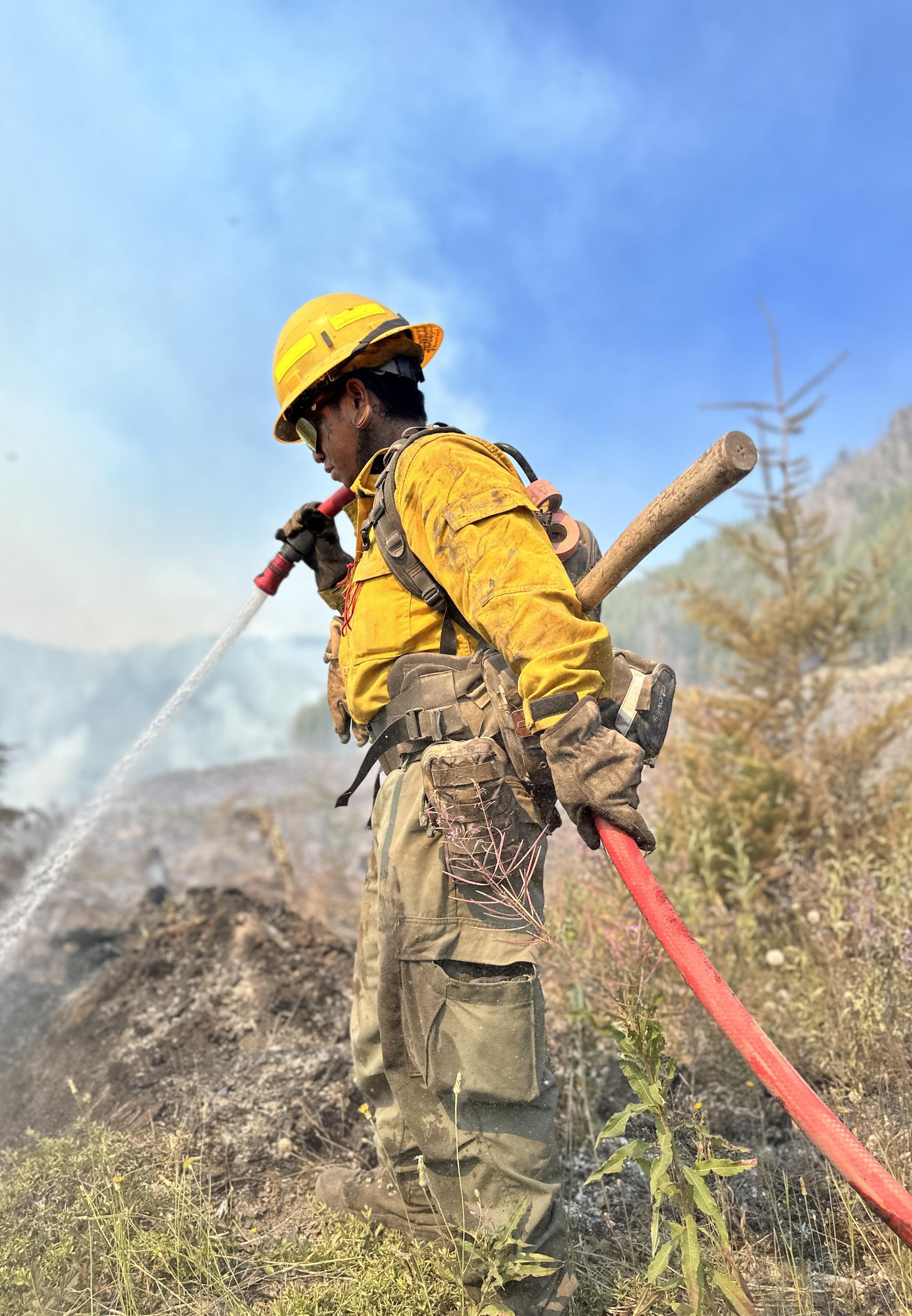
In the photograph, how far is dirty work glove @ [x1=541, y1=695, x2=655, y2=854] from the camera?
5.83ft

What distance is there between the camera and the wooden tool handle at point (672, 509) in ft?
5.60

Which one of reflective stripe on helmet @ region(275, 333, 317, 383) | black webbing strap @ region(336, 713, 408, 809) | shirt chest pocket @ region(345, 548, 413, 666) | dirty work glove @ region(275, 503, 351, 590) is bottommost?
black webbing strap @ region(336, 713, 408, 809)

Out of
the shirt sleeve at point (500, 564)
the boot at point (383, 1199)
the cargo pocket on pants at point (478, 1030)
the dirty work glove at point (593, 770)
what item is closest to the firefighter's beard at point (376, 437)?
the shirt sleeve at point (500, 564)

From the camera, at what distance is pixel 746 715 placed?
22.9ft

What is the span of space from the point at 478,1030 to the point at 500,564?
125cm

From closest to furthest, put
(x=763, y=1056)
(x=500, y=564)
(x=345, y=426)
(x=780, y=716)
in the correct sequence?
(x=763, y=1056)
(x=500, y=564)
(x=345, y=426)
(x=780, y=716)

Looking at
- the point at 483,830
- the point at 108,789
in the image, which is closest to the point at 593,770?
the point at 483,830

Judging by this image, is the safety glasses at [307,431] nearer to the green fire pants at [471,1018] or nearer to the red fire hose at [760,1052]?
the green fire pants at [471,1018]

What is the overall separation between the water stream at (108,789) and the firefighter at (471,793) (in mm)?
1272

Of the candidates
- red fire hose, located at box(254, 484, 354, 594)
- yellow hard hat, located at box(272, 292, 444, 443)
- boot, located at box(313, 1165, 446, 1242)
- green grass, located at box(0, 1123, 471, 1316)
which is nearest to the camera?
green grass, located at box(0, 1123, 471, 1316)

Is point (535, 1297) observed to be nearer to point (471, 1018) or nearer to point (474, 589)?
point (471, 1018)

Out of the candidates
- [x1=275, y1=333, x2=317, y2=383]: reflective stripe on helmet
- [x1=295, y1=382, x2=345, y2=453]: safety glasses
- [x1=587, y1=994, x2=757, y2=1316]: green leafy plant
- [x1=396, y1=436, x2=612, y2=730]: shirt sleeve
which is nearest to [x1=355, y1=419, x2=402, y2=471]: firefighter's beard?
[x1=295, y1=382, x2=345, y2=453]: safety glasses

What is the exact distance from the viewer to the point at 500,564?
2.00 m

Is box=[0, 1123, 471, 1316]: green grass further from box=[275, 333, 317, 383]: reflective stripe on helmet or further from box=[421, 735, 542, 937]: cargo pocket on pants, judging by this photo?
box=[275, 333, 317, 383]: reflective stripe on helmet
